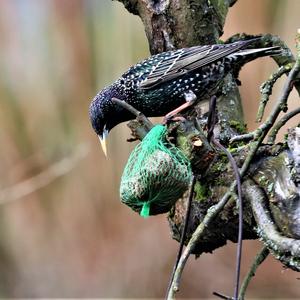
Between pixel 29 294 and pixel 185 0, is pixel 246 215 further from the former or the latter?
pixel 29 294

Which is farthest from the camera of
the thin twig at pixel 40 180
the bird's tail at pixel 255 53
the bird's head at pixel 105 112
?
the thin twig at pixel 40 180

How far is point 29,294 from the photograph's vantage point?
506 centimetres

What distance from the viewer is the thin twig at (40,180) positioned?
183 inches

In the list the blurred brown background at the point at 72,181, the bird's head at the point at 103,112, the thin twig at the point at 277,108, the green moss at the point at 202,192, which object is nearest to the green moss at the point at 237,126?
the green moss at the point at 202,192

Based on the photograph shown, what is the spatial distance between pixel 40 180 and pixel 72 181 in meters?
0.20

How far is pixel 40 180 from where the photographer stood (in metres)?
4.73

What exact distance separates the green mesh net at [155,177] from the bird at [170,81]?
699 millimetres

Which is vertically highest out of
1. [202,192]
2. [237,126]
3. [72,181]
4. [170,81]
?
[170,81]

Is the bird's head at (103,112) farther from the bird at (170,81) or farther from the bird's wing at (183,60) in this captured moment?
the bird's wing at (183,60)

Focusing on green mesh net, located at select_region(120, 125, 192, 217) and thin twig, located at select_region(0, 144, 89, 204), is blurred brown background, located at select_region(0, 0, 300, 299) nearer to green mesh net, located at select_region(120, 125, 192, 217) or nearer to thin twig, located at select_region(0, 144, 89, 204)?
thin twig, located at select_region(0, 144, 89, 204)

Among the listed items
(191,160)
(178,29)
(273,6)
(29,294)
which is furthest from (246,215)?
(29,294)

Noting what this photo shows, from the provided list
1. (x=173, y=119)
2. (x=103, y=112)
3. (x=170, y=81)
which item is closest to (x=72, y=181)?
(x=103, y=112)

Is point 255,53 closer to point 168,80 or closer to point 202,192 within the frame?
point 168,80

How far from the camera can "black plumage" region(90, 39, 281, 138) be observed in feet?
8.83
